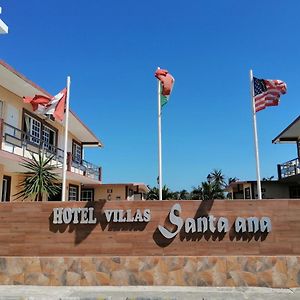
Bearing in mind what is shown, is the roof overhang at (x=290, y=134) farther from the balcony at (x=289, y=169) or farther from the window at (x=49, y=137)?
the window at (x=49, y=137)

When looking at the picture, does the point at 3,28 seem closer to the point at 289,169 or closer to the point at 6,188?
the point at 6,188

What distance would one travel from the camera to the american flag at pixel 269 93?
11.6m

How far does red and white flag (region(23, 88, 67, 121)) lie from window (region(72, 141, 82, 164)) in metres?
14.9

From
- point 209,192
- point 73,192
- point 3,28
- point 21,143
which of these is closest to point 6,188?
point 21,143

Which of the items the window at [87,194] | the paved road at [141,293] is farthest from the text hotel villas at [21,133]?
the paved road at [141,293]

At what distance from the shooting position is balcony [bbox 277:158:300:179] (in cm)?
2545

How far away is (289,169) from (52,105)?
20.3 metres

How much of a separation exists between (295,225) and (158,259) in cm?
397

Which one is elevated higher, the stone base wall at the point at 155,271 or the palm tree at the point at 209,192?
the palm tree at the point at 209,192

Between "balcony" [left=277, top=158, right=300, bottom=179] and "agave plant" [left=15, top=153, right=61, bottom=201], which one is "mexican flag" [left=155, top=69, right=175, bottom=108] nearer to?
"agave plant" [left=15, top=153, right=61, bottom=201]

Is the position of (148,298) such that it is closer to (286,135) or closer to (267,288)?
(267,288)

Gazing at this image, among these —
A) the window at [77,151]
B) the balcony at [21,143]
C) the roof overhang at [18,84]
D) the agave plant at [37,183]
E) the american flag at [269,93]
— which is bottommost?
the agave plant at [37,183]

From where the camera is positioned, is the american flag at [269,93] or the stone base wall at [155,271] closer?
the stone base wall at [155,271]

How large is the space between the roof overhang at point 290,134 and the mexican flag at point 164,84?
12.6 m
